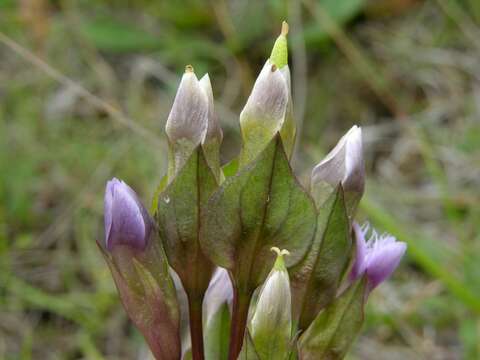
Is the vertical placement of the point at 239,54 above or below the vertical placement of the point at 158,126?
above

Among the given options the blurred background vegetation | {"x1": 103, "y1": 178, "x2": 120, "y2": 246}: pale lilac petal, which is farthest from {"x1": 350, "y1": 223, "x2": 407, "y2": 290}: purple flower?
the blurred background vegetation

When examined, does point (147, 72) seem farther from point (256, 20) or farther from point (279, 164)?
point (279, 164)

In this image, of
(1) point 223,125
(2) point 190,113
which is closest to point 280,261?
(2) point 190,113

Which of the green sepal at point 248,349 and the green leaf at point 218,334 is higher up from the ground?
the green leaf at point 218,334

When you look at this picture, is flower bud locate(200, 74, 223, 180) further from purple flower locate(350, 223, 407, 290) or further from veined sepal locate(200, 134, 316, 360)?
purple flower locate(350, 223, 407, 290)

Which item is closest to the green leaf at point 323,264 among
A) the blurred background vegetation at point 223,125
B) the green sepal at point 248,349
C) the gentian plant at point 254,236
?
the gentian plant at point 254,236

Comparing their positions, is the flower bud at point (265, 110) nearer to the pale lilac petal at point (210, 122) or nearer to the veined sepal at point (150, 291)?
the pale lilac petal at point (210, 122)

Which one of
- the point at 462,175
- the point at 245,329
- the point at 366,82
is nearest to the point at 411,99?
the point at 366,82
